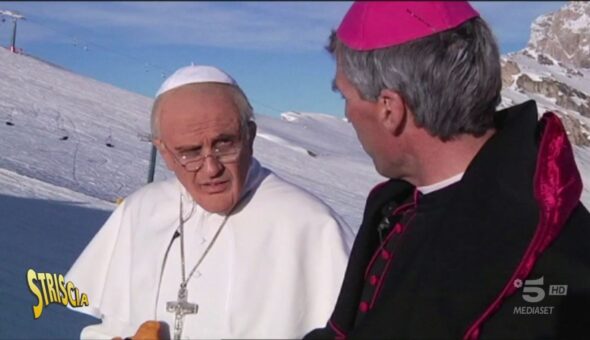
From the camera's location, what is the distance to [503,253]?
132 cm

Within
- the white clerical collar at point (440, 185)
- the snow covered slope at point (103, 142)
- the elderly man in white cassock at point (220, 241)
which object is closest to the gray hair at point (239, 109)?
the elderly man in white cassock at point (220, 241)

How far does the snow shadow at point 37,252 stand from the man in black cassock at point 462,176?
97.5 inches

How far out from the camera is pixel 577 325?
1376 mm

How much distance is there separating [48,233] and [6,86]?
6156 millimetres

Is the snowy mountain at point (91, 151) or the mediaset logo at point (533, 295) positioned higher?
the mediaset logo at point (533, 295)

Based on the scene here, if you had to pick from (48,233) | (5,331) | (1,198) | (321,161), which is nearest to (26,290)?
(5,331)

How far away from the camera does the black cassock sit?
1324 mm

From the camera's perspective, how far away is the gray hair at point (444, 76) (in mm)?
1296

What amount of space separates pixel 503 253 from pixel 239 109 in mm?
481

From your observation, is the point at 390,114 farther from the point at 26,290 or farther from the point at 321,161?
the point at 321,161

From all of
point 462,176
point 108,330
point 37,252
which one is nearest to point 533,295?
point 462,176

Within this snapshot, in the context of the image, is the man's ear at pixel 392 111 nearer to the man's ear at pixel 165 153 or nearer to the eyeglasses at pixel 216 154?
the eyeglasses at pixel 216 154

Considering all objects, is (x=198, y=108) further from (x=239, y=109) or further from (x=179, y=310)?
(x=179, y=310)

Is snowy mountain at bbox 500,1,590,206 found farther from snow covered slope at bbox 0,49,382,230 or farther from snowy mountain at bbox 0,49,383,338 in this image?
snow covered slope at bbox 0,49,382,230
